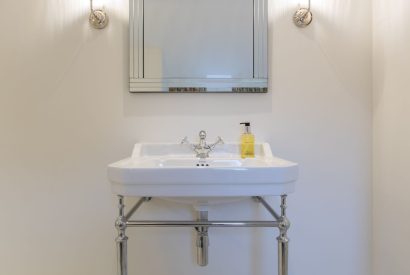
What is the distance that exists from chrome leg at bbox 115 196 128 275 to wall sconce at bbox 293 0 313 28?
3.57ft

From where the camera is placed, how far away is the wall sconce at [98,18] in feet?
4.03

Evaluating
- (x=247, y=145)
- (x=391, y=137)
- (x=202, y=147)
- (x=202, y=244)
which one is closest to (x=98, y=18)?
(x=202, y=147)

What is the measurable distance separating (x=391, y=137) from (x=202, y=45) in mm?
919

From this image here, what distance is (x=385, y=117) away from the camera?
118 centimetres

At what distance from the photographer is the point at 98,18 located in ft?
4.03

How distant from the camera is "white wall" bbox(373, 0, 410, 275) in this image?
3.50 feet

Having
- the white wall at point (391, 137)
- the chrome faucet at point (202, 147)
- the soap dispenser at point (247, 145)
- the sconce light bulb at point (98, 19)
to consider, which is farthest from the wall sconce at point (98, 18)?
the white wall at point (391, 137)

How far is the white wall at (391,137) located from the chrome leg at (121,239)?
1.08 m

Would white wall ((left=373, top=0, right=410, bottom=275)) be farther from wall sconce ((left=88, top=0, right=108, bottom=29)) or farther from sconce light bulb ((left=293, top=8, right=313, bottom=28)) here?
wall sconce ((left=88, top=0, right=108, bottom=29))

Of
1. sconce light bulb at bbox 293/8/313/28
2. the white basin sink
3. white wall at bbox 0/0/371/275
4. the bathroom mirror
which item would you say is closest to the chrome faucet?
white wall at bbox 0/0/371/275

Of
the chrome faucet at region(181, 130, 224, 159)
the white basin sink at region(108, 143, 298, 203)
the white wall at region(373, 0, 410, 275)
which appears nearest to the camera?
the white basin sink at region(108, 143, 298, 203)

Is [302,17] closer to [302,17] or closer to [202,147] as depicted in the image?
[302,17]

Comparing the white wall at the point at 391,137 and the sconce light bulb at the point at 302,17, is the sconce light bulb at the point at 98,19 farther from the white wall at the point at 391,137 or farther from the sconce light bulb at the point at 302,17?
the white wall at the point at 391,137

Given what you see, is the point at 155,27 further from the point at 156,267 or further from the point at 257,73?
the point at 156,267
